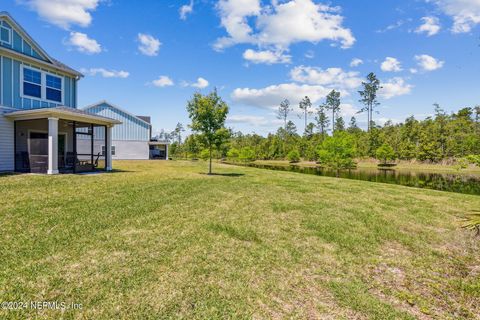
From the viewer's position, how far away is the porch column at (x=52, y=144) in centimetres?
1092

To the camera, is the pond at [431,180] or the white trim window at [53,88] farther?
the pond at [431,180]

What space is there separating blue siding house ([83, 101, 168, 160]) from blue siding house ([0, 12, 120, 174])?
1679cm

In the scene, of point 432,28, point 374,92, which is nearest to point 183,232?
point 432,28

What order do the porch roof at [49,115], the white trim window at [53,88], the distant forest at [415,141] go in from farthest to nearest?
the distant forest at [415,141] < the white trim window at [53,88] < the porch roof at [49,115]

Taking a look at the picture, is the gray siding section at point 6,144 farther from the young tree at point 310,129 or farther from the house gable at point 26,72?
the young tree at point 310,129

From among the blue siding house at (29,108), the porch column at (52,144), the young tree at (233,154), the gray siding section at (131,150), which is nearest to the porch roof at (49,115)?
the blue siding house at (29,108)

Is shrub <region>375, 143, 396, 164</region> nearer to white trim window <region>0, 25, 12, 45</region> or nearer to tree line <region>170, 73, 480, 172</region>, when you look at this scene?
tree line <region>170, 73, 480, 172</region>

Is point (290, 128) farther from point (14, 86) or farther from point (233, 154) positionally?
point (14, 86)

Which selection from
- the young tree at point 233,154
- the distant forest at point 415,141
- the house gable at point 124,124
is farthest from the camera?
the young tree at point 233,154

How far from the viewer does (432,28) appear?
36.9ft

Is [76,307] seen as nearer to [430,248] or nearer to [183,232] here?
[183,232]

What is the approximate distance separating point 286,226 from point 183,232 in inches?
92.3

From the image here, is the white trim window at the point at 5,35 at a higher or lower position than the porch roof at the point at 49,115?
higher

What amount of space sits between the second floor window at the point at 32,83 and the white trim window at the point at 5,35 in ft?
4.25
